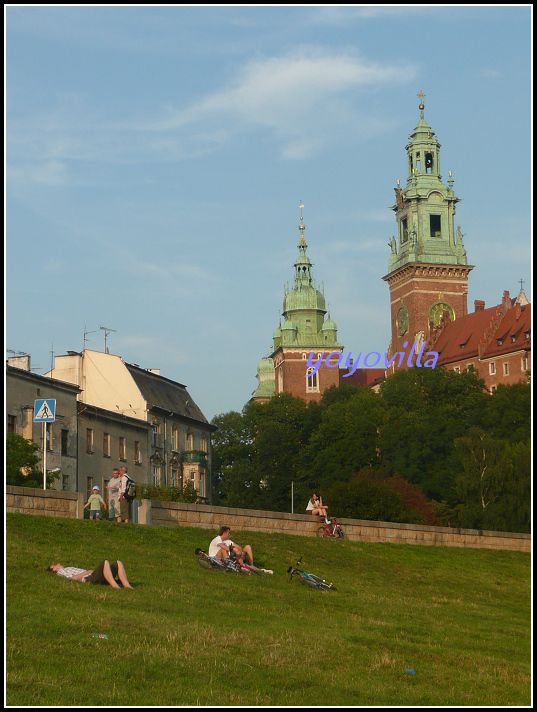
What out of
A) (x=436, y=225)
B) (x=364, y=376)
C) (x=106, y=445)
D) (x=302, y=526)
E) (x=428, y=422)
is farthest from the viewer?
(x=364, y=376)

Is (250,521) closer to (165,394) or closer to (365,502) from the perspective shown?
(365,502)

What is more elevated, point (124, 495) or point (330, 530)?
point (124, 495)

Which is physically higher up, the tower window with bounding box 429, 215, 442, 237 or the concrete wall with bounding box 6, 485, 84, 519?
the tower window with bounding box 429, 215, 442, 237

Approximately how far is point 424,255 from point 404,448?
4612 cm

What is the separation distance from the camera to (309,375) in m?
145

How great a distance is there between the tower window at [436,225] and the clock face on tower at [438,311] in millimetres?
9000

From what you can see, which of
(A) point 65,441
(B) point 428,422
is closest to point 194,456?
(A) point 65,441

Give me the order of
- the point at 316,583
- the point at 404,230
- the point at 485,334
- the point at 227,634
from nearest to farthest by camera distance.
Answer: the point at 227,634
the point at 316,583
the point at 485,334
the point at 404,230

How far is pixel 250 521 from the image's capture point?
33312 millimetres

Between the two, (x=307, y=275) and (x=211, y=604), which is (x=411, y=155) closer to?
(x=307, y=275)

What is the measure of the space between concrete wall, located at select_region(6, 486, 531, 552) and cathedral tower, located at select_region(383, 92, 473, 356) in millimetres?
85797

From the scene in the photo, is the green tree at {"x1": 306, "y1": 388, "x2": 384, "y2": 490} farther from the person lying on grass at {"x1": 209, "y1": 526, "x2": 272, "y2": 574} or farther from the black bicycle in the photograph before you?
the black bicycle

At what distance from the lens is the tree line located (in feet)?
231

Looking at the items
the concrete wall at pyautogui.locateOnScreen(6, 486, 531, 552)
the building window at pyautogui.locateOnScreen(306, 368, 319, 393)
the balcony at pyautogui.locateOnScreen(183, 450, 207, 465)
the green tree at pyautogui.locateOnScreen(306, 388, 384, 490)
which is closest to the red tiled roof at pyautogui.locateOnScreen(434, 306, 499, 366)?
the building window at pyautogui.locateOnScreen(306, 368, 319, 393)
